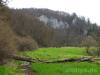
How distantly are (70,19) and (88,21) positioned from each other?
12.8 meters

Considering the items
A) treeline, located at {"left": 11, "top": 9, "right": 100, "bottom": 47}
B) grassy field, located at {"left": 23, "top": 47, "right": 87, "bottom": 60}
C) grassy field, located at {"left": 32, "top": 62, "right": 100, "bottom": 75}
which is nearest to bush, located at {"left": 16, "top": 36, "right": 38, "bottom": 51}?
grassy field, located at {"left": 23, "top": 47, "right": 87, "bottom": 60}

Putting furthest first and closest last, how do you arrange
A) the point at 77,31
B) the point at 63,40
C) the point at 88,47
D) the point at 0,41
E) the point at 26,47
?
the point at 77,31 < the point at 63,40 < the point at 88,47 < the point at 26,47 < the point at 0,41

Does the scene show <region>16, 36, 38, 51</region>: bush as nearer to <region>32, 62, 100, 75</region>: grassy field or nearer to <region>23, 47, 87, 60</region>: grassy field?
<region>23, 47, 87, 60</region>: grassy field

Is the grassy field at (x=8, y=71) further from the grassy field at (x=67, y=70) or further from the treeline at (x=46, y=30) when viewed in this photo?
the treeline at (x=46, y=30)

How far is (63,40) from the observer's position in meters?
132

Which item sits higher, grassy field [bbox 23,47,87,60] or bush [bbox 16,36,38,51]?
bush [bbox 16,36,38,51]

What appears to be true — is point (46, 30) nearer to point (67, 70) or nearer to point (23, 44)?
point (23, 44)

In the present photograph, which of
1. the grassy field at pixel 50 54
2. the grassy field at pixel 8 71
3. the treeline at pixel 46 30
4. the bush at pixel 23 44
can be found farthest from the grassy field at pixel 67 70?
the treeline at pixel 46 30

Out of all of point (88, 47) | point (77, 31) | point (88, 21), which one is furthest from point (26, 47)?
point (88, 21)

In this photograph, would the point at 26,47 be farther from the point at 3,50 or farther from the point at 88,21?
the point at 88,21

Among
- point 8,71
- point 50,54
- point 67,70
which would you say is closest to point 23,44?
point 50,54

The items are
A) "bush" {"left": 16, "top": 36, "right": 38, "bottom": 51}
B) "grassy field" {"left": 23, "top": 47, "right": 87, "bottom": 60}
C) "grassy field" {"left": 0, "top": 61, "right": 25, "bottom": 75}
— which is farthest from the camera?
"bush" {"left": 16, "top": 36, "right": 38, "bottom": 51}

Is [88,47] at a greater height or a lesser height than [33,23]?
lesser

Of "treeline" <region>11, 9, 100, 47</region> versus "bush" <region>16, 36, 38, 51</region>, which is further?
"treeline" <region>11, 9, 100, 47</region>
